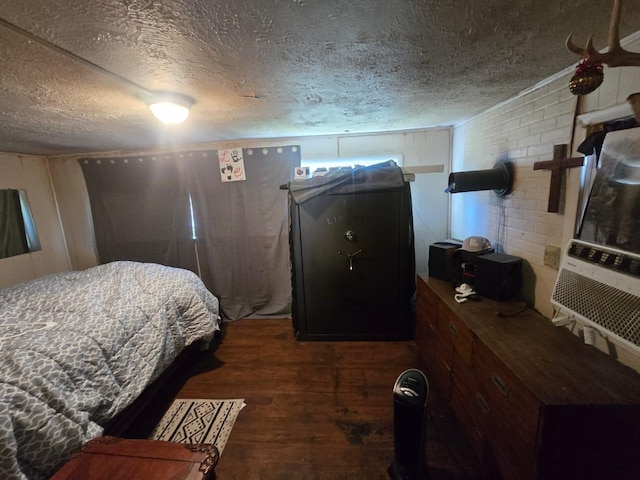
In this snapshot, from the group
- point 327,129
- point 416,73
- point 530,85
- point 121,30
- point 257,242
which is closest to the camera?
point 121,30

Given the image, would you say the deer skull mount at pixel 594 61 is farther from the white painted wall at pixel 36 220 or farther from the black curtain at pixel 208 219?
the white painted wall at pixel 36 220

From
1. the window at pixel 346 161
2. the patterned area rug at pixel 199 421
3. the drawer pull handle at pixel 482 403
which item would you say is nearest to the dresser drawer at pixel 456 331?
the drawer pull handle at pixel 482 403

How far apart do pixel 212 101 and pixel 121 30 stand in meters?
0.83

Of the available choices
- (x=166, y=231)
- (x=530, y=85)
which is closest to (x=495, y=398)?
(x=530, y=85)

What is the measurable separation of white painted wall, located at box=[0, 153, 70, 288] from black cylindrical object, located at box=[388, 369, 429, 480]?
169 inches

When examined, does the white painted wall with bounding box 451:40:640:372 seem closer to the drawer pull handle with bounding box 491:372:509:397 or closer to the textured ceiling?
the textured ceiling

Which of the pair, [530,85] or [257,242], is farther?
[257,242]

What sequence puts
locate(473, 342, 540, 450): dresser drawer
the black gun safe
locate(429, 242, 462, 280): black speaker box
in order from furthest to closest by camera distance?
the black gun safe, locate(429, 242, 462, 280): black speaker box, locate(473, 342, 540, 450): dresser drawer

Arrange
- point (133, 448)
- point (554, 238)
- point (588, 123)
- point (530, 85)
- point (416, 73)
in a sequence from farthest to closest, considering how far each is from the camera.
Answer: point (530, 85) < point (554, 238) < point (416, 73) < point (588, 123) < point (133, 448)

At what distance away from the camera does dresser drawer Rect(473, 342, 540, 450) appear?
1.01 metres

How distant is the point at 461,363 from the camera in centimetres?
159

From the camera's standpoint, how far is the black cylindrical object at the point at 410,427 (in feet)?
4.29

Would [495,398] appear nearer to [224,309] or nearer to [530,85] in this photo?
[530,85]

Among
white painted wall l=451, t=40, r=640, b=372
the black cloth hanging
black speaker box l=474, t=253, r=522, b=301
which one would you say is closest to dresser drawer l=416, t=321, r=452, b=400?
black speaker box l=474, t=253, r=522, b=301
